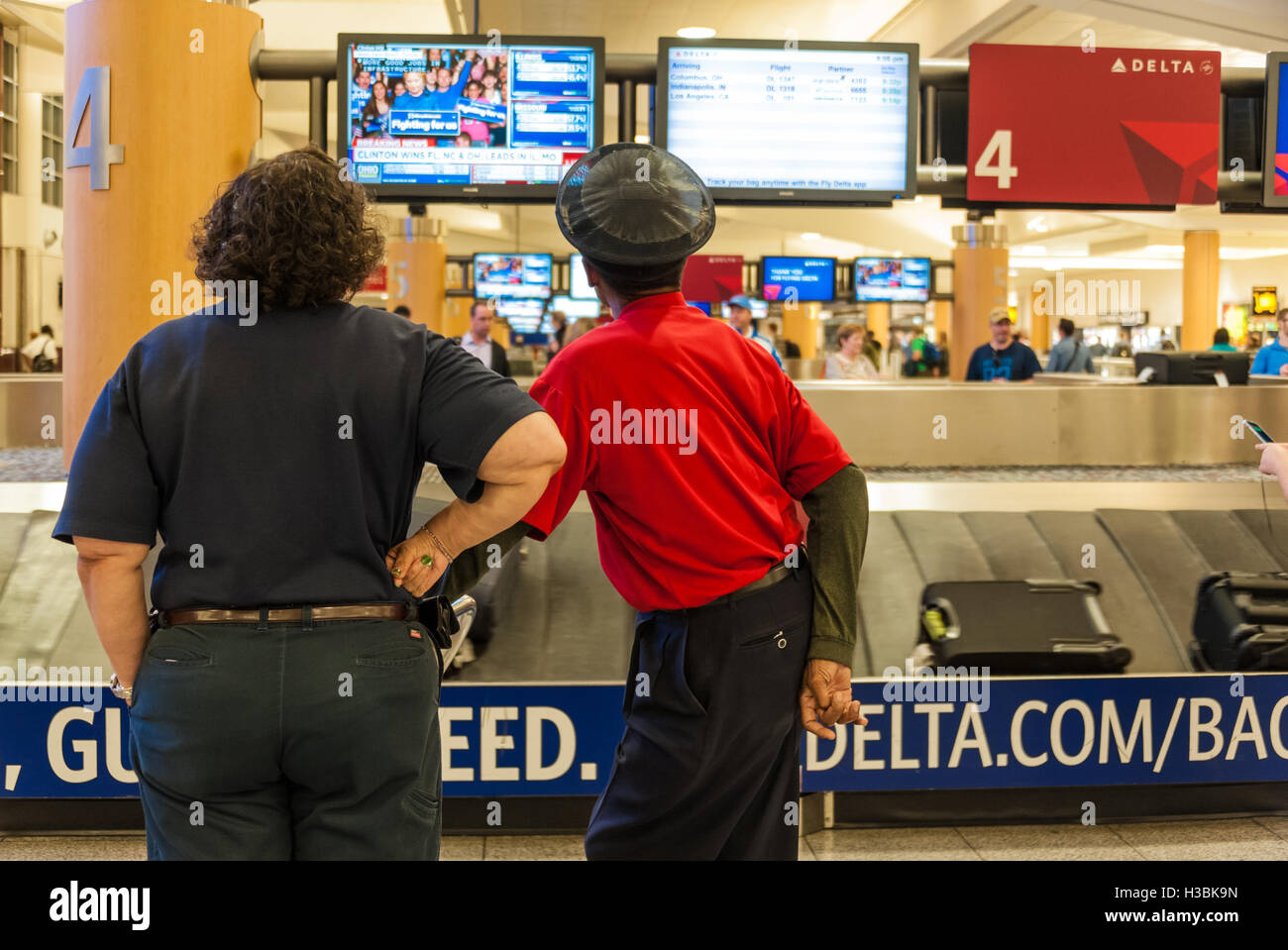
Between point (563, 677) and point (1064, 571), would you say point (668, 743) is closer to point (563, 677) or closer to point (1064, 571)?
Answer: point (563, 677)

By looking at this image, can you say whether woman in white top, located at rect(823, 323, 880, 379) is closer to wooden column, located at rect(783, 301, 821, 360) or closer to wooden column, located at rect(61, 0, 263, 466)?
wooden column, located at rect(61, 0, 263, 466)

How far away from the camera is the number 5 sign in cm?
501

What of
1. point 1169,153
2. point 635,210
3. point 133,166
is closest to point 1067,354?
point 1169,153

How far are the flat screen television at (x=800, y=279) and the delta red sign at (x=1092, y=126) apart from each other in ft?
46.7

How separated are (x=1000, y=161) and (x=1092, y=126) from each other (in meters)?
0.51

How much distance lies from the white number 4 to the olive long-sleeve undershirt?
4.78m

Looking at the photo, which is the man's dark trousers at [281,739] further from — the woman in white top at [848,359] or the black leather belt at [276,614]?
the woman in white top at [848,359]

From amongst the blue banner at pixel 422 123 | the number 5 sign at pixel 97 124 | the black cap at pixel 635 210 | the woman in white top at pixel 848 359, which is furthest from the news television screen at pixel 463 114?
A: the woman in white top at pixel 848 359

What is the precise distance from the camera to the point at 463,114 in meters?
5.93

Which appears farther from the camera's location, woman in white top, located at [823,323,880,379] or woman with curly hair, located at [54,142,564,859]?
woman in white top, located at [823,323,880,379]

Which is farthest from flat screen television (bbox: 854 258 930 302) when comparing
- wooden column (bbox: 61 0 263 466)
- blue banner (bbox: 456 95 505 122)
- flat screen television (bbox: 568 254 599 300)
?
wooden column (bbox: 61 0 263 466)

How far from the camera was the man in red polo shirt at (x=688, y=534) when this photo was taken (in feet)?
6.09

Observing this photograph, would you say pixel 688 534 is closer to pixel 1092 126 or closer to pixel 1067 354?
pixel 1092 126
